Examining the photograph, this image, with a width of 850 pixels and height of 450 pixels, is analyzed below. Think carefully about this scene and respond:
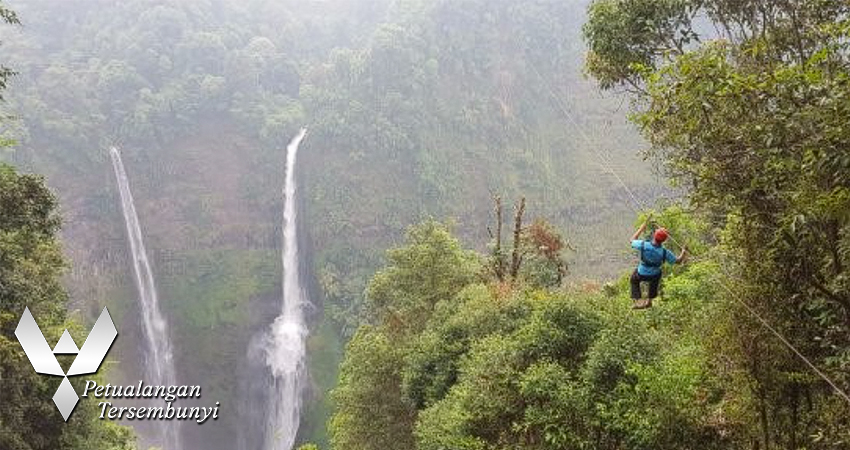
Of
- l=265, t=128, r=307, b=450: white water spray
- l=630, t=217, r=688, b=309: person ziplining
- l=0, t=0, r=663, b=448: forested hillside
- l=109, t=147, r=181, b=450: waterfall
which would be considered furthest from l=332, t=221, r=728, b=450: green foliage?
l=109, t=147, r=181, b=450: waterfall

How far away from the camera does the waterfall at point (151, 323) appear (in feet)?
134

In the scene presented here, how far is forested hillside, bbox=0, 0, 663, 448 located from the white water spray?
113 cm

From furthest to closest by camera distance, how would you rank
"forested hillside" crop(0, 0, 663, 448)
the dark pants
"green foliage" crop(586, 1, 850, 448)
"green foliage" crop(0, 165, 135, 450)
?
"forested hillside" crop(0, 0, 663, 448)
"green foliage" crop(0, 165, 135, 450)
the dark pants
"green foliage" crop(586, 1, 850, 448)

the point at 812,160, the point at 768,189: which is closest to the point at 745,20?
the point at 768,189

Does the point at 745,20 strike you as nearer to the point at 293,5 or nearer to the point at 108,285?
the point at 108,285

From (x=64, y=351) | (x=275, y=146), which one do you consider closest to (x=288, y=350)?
(x=275, y=146)

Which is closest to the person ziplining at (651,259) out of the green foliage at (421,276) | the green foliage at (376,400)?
the green foliage at (376,400)

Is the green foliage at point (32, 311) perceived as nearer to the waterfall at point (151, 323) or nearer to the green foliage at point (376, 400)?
the green foliage at point (376, 400)

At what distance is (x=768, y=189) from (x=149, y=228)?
5300 cm

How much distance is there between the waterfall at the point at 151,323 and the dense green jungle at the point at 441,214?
429mm

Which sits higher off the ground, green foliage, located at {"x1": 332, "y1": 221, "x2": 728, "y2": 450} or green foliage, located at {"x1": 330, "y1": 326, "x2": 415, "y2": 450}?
green foliage, located at {"x1": 330, "y1": 326, "x2": 415, "y2": 450}

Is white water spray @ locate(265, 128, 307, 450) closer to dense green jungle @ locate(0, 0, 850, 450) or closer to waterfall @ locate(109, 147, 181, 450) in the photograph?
dense green jungle @ locate(0, 0, 850, 450)

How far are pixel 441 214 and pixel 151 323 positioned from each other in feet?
80.1

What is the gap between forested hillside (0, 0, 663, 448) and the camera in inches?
1916
